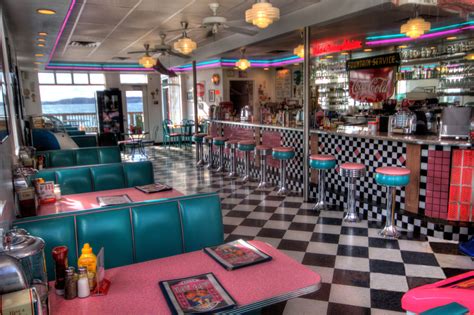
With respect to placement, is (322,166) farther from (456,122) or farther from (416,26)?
(416,26)

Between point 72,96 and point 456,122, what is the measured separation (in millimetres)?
12582

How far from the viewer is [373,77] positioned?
959cm

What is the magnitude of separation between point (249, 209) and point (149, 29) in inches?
173

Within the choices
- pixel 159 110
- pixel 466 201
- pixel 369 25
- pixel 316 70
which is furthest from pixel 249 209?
pixel 159 110

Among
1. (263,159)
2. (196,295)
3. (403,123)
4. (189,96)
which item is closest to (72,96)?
(189,96)

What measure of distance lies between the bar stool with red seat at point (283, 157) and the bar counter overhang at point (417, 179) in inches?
17.5

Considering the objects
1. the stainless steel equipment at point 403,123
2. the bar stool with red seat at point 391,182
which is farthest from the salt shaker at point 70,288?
the stainless steel equipment at point 403,123

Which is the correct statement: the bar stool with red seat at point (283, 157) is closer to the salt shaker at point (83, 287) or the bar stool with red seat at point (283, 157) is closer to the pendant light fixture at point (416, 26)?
the pendant light fixture at point (416, 26)

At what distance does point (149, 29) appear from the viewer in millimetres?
7566

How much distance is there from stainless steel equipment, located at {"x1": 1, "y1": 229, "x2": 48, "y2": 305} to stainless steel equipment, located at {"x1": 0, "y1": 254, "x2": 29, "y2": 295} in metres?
0.17

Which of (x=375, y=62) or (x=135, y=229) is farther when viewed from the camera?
(x=375, y=62)

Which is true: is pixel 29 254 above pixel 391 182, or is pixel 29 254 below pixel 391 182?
above

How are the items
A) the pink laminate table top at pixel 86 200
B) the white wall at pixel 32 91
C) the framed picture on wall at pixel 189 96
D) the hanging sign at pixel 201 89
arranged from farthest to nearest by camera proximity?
the framed picture on wall at pixel 189 96 < the hanging sign at pixel 201 89 < the white wall at pixel 32 91 < the pink laminate table top at pixel 86 200

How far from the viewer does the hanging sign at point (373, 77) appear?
30.2 feet
